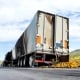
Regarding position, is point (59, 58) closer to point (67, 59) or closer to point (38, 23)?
point (67, 59)

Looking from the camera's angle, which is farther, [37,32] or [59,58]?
[59,58]


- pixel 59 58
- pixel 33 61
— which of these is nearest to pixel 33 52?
pixel 33 61

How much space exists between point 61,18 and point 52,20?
0.85 metres

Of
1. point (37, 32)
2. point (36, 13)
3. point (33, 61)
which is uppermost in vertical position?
point (36, 13)

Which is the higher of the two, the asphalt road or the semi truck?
the semi truck

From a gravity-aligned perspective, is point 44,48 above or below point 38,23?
below

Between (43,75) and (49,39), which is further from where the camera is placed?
(49,39)

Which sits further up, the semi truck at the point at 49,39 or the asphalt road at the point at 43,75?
the semi truck at the point at 49,39

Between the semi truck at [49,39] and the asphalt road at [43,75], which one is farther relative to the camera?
the semi truck at [49,39]

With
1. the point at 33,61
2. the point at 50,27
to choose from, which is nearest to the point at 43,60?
the point at 33,61

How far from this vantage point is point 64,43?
1013 inches

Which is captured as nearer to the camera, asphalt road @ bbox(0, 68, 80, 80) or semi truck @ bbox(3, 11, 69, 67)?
asphalt road @ bbox(0, 68, 80, 80)

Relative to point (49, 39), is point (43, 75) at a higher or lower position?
lower

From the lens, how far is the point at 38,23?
24188 mm
